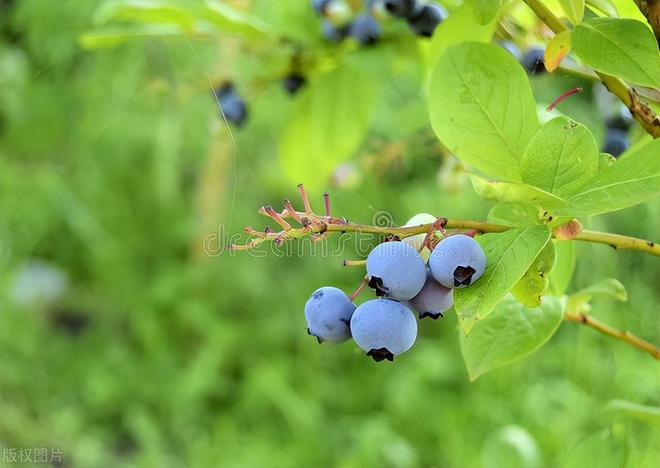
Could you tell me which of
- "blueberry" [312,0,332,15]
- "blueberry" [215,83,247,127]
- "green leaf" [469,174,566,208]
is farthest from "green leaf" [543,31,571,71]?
"blueberry" [215,83,247,127]

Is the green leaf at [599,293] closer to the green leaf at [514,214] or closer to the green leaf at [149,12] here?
the green leaf at [514,214]

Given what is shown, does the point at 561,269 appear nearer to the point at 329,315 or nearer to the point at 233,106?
the point at 329,315

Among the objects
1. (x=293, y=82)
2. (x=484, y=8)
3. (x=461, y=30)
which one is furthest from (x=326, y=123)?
(x=484, y=8)

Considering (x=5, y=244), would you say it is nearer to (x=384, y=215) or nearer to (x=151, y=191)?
(x=151, y=191)

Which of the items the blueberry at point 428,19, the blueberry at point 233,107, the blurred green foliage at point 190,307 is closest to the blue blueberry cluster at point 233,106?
the blueberry at point 233,107

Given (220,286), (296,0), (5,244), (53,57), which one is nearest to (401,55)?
(296,0)
